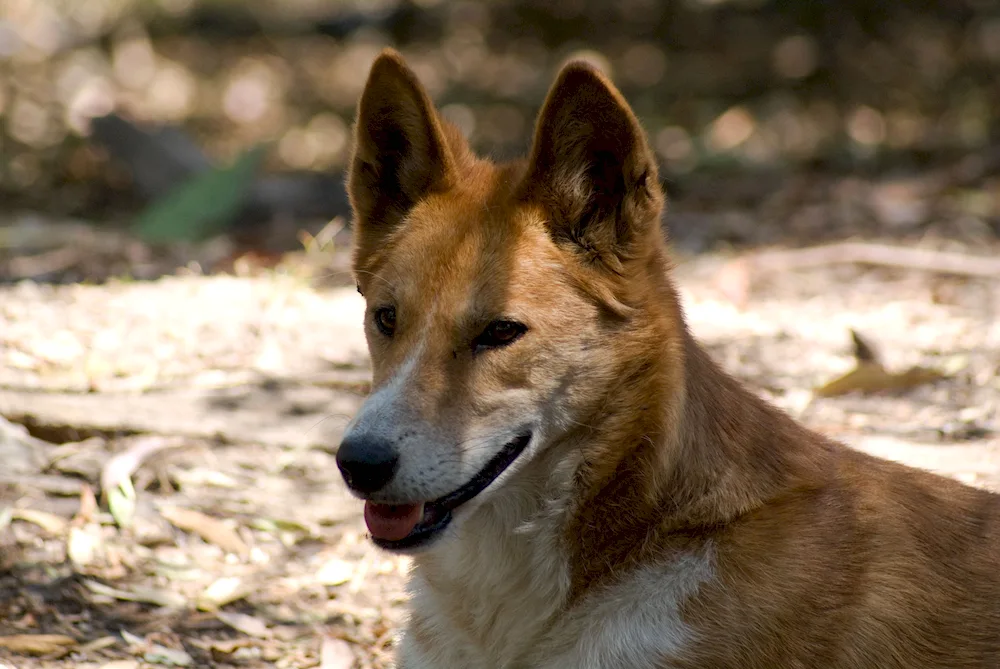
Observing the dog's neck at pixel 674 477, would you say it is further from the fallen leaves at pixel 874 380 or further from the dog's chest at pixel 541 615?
the fallen leaves at pixel 874 380

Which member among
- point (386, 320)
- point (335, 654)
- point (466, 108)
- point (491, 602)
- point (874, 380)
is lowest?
point (466, 108)

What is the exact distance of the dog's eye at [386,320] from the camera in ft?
11.5

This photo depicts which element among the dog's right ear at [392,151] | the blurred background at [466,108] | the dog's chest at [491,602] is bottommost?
the blurred background at [466,108]

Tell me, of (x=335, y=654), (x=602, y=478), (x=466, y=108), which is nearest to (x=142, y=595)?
(x=335, y=654)

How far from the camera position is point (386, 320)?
3.55 m

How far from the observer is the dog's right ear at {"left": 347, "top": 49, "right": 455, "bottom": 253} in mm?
3654

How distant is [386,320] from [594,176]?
75 cm

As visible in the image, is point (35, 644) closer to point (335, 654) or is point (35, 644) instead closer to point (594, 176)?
point (335, 654)

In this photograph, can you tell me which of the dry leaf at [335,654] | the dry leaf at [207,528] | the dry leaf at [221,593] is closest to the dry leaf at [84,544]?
the dry leaf at [207,528]

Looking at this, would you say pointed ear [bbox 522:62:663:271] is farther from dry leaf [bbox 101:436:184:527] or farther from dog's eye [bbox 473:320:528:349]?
Result: dry leaf [bbox 101:436:184:527]

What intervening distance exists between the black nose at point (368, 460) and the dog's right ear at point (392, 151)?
0.90 meters

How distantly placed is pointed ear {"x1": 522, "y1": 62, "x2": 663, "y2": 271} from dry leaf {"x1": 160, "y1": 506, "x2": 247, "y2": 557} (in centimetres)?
217

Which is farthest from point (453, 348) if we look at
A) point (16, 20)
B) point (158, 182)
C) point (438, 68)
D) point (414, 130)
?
point (16, 20)

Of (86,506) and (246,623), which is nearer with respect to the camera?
(246,623)
